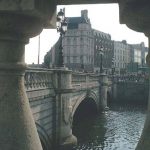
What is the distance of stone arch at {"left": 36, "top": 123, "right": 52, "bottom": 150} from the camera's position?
51.2 ft

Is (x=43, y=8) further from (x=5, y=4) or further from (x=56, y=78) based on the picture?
(x=56, y=78)

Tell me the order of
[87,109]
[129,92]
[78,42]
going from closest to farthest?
[87,109] → [129,92] → [78,42]

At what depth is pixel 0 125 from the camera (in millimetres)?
2559

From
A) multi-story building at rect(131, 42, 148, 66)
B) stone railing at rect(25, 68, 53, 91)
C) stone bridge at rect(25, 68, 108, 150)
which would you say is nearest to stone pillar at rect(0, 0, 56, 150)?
stone railing at rect(25, 68, 53, 91)

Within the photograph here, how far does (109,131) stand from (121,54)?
124 m

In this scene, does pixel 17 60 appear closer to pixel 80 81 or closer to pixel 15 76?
pixel 15 76

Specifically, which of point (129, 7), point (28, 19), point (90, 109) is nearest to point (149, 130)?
point (129, 7)

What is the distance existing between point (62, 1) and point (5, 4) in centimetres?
46

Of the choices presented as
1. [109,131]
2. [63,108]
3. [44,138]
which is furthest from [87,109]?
[44,138]

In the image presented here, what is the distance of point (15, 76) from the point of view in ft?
8.87

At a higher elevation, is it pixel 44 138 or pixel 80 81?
pixel 80 81

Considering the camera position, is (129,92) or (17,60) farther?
(129,92)

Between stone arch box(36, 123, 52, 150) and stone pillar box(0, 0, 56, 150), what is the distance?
1290 centimetres

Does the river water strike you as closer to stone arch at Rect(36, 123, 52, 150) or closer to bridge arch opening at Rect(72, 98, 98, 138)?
bridge arch opening at Rect(72, 98, 98, 138)
